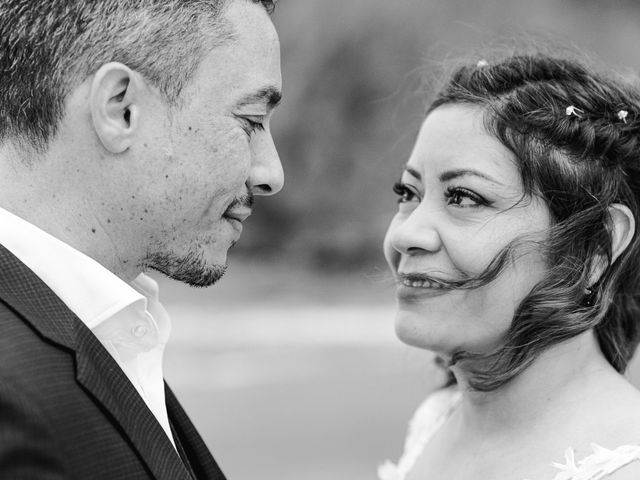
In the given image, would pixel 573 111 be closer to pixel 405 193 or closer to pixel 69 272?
pixel 405 193

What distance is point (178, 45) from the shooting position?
2316mm

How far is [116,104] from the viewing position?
225cm

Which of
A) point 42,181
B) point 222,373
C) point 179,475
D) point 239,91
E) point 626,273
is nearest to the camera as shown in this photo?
point 179,475

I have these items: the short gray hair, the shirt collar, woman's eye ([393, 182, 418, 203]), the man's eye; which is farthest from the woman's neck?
the short gray hair

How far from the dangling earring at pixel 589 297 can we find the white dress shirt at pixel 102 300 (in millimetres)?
1299

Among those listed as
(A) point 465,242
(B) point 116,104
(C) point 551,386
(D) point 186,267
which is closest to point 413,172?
(A) point 465,242

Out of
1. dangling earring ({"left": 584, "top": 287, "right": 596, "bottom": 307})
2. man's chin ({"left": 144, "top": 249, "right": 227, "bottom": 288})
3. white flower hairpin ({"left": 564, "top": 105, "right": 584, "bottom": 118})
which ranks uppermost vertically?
white flower hairpin ({"left": 564, "top": 105, "right": 584, "bottom": 118})

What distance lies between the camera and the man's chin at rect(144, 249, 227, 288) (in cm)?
244

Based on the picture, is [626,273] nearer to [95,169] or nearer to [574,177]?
[574,177]

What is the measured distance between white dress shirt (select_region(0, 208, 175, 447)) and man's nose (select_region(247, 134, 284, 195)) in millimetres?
478

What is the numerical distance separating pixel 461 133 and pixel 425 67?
Answer: 831mm

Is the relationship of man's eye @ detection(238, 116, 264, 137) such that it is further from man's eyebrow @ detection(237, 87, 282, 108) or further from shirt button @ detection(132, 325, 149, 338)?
shirt button @ detection(132, 325, 149, 338)

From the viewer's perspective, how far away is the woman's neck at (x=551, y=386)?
2.79 meters

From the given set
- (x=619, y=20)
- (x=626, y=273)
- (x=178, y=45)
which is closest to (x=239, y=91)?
(x=178, y=45)
